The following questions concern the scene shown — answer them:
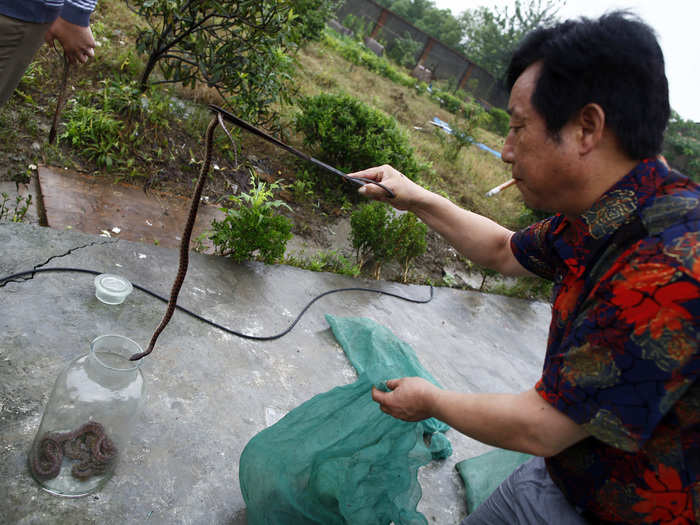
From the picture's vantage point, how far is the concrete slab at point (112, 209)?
3508 millimetres

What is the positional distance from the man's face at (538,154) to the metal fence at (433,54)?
26704 millimetres

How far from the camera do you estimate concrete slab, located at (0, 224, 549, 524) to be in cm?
180

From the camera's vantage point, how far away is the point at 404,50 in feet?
83.0

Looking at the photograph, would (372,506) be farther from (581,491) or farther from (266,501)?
(581,491)

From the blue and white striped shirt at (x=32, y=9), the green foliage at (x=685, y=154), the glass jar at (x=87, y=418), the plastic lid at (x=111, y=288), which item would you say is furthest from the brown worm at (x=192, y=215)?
the green foliage at (x=685, y=154)

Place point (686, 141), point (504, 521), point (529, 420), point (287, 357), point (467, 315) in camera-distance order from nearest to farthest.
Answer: point (529, 420) → point (504, 521) → point (287, 357) → point (467, 315) → point (686, 141)

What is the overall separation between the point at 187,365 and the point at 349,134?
4.36 meters

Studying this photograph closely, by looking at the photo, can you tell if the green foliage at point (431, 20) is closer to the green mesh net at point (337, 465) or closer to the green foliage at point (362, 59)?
the green foliage at point (362, 59)

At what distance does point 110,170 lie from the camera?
4.24 meters

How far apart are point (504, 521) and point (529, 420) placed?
2.34ft

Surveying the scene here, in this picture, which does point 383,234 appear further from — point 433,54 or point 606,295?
point 433,54

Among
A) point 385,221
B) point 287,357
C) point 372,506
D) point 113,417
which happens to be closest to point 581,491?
point 372,506

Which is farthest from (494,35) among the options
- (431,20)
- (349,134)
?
(349,134)

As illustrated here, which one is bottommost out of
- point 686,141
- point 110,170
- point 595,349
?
point 110,170
